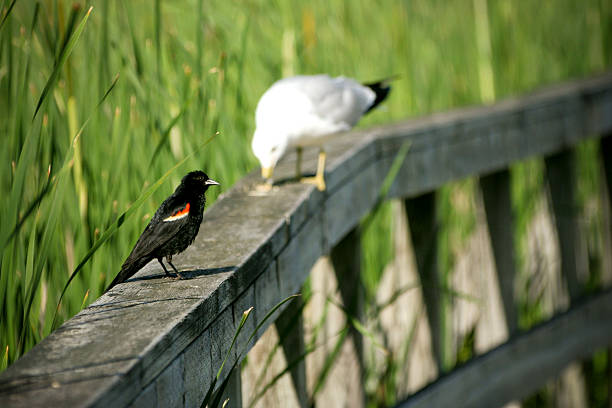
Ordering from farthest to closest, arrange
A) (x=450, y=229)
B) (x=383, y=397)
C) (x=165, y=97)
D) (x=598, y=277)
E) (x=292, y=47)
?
(x=598, y=277), (x=450, y=229), (x=292, y=47), (x=383, y=397), (x=165, y=97)

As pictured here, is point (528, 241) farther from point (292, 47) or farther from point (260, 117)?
point (260, 117)

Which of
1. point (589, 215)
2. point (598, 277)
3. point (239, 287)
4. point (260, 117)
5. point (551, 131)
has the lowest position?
point (598, 277)

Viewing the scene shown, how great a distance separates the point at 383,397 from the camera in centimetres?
214

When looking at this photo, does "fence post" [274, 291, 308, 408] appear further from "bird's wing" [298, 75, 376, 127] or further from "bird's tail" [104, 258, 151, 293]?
"bird's wing" [298, 75, 376, 127]

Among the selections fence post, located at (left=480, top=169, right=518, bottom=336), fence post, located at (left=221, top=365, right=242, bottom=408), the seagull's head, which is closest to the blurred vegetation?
the seagull's head

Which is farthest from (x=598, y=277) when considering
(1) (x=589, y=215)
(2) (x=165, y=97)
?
(2) (x=165, y=97)

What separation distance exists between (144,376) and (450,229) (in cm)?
235

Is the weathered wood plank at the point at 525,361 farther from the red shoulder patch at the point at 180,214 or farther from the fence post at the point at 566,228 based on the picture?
the red shoulder patch at the point at 180,214

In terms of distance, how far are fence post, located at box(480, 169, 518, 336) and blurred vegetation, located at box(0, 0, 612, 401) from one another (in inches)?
6.7

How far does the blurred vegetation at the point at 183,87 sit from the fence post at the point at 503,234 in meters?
0.17

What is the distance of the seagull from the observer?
1.93 m

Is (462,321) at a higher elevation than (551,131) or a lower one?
lower

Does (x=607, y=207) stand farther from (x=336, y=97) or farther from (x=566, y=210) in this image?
(x=336, y=97)

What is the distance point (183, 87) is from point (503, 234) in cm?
135
